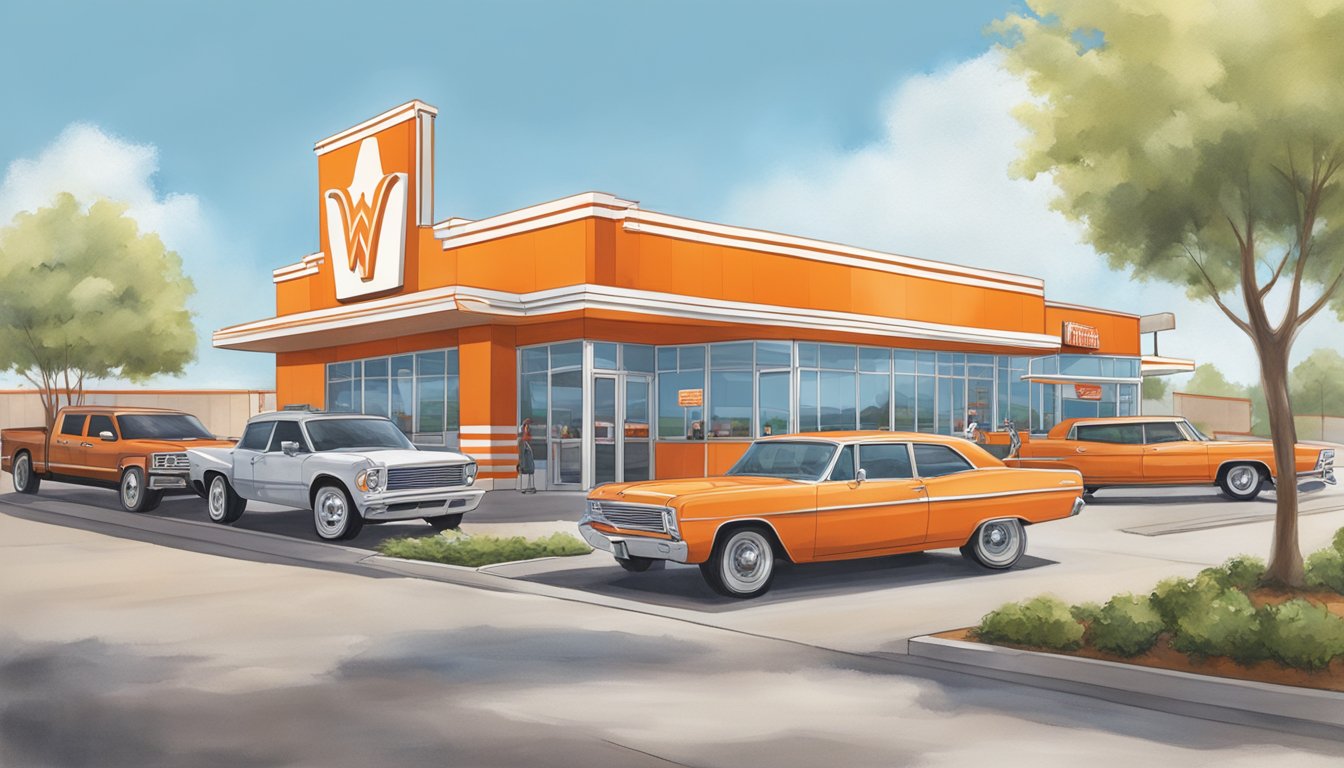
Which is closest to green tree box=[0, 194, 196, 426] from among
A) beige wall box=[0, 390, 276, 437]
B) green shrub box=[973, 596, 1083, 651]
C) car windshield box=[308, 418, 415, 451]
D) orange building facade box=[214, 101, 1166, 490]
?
beige wall box=[0, 390, 276, 437]

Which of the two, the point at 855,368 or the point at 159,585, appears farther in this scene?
the point at 855,368

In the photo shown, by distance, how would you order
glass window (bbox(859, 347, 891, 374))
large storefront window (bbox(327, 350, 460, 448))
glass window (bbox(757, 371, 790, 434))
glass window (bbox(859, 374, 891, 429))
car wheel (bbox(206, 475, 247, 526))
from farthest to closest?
glass window (bbox(859, 347, 891, 374))
glass window (bbox(859, 374, 891, 429))
large storefront window (bbox(327, 350, 460, 448))
glass window (bbox(757, 371, 790, 434))
car wheel (bbox(206, 475, 247, 526))

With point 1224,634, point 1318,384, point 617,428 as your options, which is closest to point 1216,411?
point 617,428

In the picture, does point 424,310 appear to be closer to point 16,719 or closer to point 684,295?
point 684,295

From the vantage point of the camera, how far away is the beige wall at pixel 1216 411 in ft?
234

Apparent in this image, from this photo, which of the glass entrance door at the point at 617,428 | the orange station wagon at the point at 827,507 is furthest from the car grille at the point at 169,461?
the orange station wagon at the point at 827,507

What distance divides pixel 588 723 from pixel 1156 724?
323 centimetres

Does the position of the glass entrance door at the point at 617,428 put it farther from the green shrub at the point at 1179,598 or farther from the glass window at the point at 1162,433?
the green shrub at the point at 1179,598

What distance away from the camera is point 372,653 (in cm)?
879

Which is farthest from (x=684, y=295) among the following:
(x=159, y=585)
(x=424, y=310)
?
(x=159, y=585)

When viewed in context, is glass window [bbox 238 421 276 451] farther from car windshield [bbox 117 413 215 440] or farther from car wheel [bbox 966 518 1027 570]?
car wheel [bbox 966 518 1027 570]

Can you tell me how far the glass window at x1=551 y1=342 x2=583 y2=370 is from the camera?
26062 millimetres

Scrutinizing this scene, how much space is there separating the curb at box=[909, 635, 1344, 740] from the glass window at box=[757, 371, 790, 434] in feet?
61.9

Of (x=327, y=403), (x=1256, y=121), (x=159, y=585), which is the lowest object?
(x=159, y=585)
